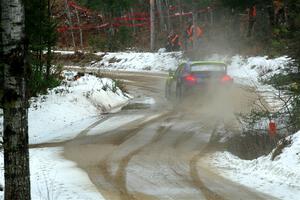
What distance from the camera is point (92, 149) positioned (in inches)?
481

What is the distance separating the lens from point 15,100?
5871mm

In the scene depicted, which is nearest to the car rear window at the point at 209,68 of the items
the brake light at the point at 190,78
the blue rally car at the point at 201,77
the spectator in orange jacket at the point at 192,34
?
the blue rally car at the point at 201,77

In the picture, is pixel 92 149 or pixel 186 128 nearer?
pixel 92 149

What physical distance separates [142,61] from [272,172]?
33720mm

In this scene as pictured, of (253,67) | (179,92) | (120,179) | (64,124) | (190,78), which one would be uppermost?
(253,67)

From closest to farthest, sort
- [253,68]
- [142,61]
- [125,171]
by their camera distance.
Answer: [125,171] → [253,68] → [142,61]

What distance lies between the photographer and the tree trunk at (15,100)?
19.1ft

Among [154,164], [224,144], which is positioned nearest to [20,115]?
[154,164]

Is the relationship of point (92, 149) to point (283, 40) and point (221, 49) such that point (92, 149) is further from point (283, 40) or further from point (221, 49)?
point (221, 49)

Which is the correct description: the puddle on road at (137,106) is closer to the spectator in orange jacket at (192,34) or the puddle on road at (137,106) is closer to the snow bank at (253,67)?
the snow bank at (253,67)

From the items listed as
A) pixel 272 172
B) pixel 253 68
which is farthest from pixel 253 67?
pixel 272 172

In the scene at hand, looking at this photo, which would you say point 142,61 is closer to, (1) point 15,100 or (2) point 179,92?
(2) point 179,92

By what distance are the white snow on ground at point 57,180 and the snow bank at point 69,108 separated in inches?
128

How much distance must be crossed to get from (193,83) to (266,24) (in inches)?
744
